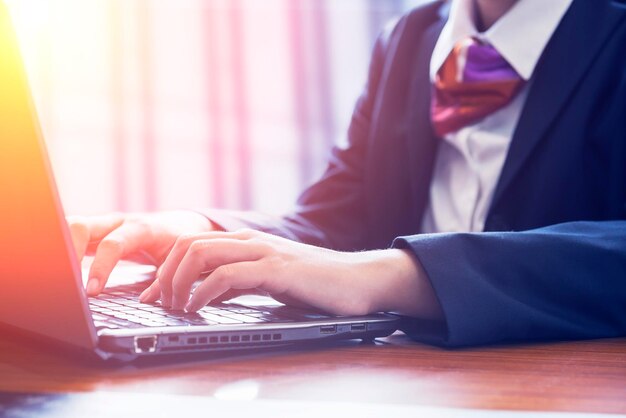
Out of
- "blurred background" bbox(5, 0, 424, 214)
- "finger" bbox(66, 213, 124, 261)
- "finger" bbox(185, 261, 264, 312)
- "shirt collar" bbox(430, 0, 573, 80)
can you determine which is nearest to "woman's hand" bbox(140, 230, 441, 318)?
"finger" bbox(185, 261, 264, 312)

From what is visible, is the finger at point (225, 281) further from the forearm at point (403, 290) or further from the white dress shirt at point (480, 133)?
the white dress shirt at point (480, 133)

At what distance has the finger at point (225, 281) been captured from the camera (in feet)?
2.22

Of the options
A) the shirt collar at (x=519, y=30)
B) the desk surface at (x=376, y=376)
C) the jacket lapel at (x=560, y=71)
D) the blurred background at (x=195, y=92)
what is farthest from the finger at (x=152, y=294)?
the blurred background at (x=195, y=92)

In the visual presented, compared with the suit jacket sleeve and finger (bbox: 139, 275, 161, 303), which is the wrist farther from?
finger (bbox: 139, 275, 161, 303)

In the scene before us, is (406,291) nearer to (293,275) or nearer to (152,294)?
(293,275)

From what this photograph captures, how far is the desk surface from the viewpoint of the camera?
521 mm

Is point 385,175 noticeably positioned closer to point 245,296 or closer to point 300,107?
point 245,296

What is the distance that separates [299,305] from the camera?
2.46 ft

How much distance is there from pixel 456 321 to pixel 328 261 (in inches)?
4.8

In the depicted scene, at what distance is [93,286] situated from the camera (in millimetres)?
839

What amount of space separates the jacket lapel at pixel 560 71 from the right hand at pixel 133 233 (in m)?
0.46

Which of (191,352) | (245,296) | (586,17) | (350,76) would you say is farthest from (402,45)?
(350,76)

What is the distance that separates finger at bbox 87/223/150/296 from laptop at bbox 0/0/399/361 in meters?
0.14

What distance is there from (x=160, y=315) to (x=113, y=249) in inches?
9.8
